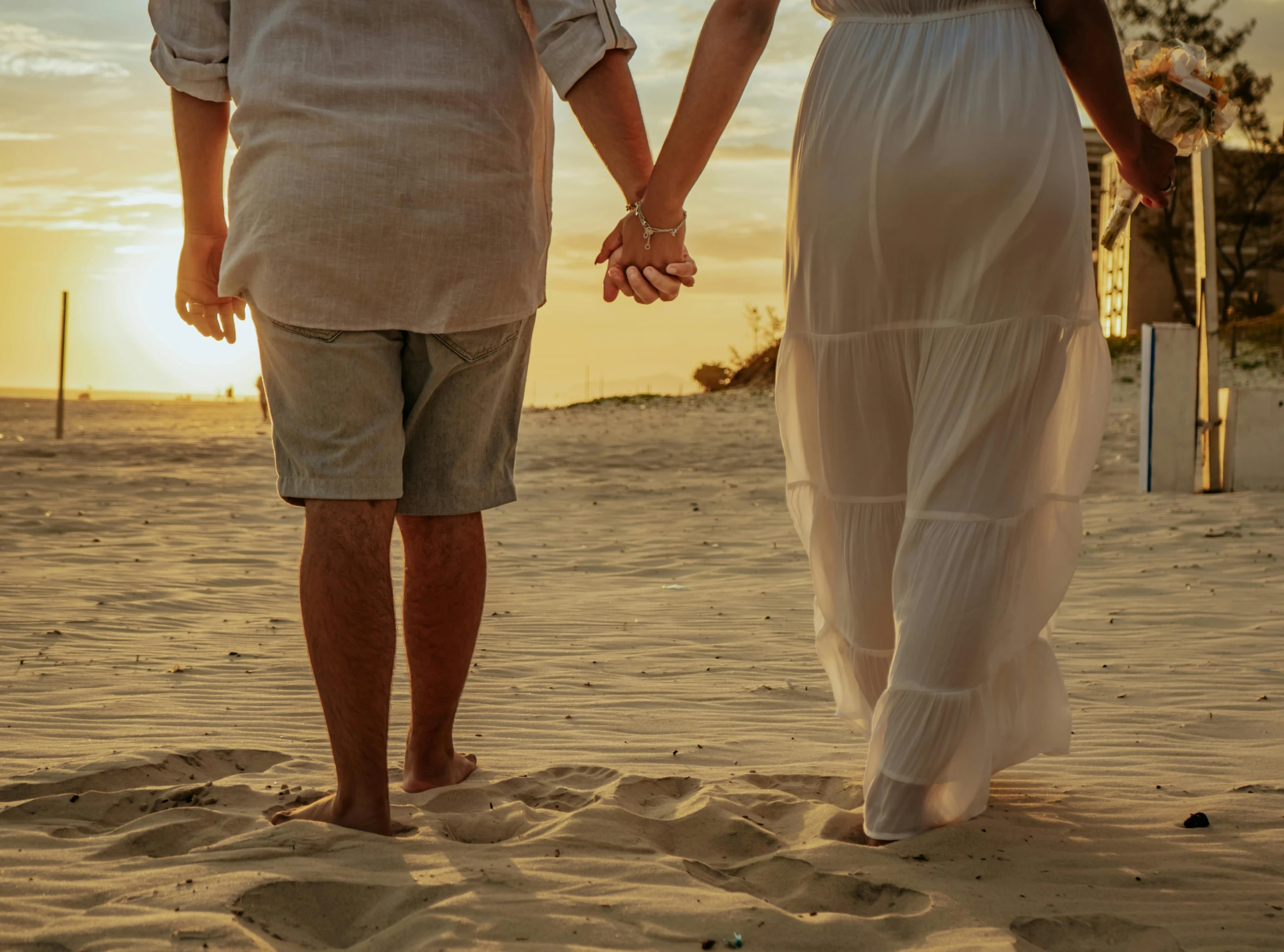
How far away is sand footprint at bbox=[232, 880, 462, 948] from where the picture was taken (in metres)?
1.88

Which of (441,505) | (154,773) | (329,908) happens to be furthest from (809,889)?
(154,773)

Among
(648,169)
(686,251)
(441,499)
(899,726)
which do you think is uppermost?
(648,169)

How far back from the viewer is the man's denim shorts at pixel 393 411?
89.0 inches

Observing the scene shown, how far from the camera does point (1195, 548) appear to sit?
692cm

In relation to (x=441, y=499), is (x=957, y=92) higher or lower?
higher

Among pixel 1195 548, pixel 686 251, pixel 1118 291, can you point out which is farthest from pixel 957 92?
pixel 1118 291

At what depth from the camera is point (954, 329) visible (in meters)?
2.34

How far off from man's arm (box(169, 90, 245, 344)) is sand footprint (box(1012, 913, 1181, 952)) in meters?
1.85

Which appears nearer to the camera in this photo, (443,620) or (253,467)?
(443,620)

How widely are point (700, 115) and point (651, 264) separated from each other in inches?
12.0

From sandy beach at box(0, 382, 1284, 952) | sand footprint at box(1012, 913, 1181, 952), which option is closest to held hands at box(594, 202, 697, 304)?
sandy beach at box(0, 382, 1284, 952)

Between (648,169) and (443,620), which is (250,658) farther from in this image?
(648,169)

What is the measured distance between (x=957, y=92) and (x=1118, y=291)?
30635 mm

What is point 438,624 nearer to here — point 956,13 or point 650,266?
point 650,266
